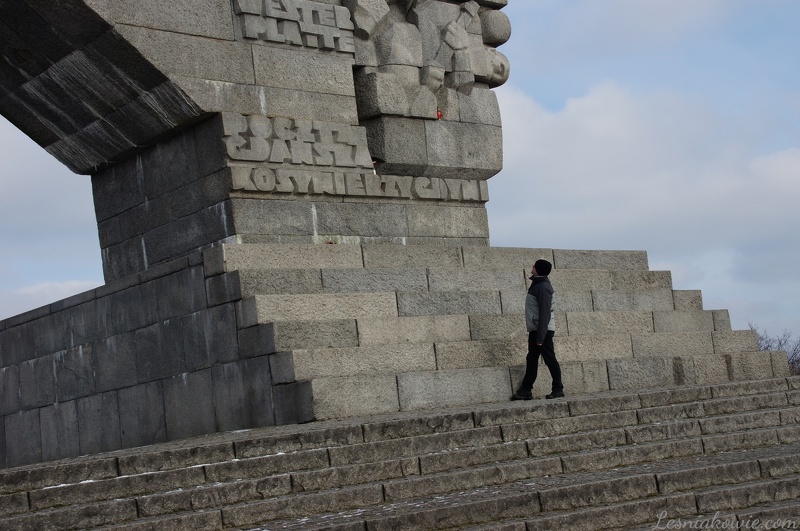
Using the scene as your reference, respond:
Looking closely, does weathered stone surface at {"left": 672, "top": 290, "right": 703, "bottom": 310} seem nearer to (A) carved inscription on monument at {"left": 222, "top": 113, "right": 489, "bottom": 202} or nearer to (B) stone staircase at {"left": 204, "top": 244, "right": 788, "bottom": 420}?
(B) stone staircase at {"left": 204, "top": 244, "right": 788, "bottom": 420}

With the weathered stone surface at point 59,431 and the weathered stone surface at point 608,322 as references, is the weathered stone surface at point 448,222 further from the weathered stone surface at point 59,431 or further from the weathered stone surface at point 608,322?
the weathered stone surface at point 59,431

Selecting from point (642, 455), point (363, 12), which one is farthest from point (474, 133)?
point (642, 455)

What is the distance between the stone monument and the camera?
11352mm

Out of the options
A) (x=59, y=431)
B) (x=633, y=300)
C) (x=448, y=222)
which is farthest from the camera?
(x=448, y=222)

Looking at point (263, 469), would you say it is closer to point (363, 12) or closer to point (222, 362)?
point (222, 362)

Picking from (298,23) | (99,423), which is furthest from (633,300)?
(99,423)

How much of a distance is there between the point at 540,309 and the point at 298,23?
424cm

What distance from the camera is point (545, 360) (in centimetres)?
1152

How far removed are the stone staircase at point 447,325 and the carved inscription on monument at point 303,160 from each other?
3.44 ft

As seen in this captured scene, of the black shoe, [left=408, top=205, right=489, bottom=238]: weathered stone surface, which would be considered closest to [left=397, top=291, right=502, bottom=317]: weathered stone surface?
the black shoe

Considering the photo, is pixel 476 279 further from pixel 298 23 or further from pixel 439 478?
pixel 439 478

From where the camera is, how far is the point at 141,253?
44.9ft

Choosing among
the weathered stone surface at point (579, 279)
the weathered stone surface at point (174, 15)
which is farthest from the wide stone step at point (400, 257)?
the weathered stone surface at point (174, 15)

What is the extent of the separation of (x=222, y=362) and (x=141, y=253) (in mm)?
2773
